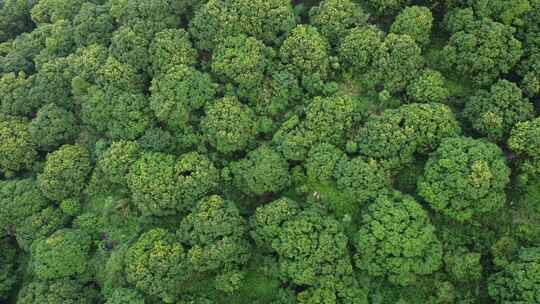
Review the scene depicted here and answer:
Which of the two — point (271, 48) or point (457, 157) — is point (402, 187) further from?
point (271, 48)

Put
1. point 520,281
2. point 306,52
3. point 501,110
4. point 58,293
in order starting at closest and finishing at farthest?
point 520,281 → point 501,110 → point 58,293 → point 306,52

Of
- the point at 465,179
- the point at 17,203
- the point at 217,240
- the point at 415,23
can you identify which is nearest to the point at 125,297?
the point at 217,240

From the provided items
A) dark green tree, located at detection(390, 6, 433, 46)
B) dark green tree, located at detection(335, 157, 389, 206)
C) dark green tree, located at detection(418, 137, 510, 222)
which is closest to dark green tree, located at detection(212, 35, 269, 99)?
dark green tree, located at detection(335, 157, 389, 206)

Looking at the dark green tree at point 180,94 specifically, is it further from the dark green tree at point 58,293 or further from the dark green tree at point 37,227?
the dark green tree at point 58,293

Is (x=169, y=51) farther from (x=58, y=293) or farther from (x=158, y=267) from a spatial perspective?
(x=58, y=293)

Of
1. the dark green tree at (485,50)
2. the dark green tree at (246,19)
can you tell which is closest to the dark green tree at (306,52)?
the dark green tree at (246,19)

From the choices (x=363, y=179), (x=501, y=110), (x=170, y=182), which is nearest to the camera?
(x=501, y=110)

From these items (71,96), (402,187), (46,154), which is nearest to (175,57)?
(71,96)

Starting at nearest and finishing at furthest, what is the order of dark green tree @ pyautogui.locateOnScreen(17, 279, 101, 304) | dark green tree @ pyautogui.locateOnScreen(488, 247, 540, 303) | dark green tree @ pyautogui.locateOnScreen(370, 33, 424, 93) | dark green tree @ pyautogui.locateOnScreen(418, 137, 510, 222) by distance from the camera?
dark green tree @ pyautogui.locateOnScreen(488, 247, 540, 303)
dark green tree @ pyautogui.locateOnScreen(418, 137, 510, 222)
dark green tree @ pyautogui.locateOnScreen(17, 279, 101, 304)
dark green tree @ pyautogui.locateOnScreen(370, 33, 424, 93)

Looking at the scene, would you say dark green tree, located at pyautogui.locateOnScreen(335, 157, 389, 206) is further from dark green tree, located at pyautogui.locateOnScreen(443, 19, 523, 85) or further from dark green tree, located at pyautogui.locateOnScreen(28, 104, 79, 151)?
dark green tree, located at pyautogui.locateOnScreen(28, 104, 79, 151)
